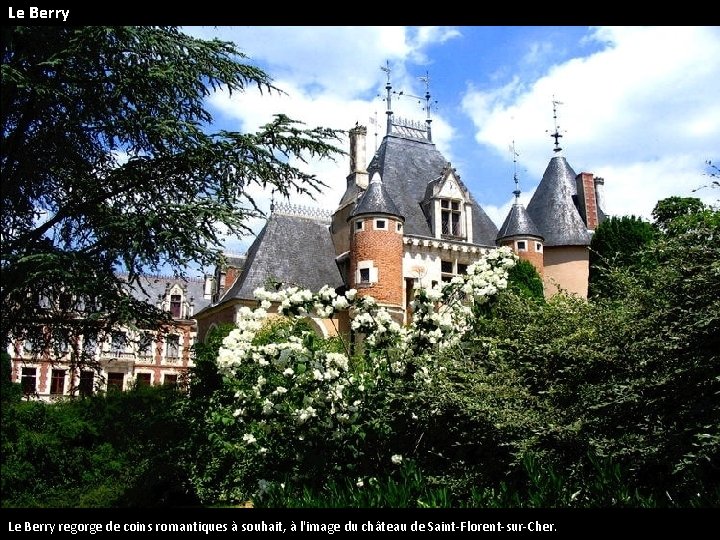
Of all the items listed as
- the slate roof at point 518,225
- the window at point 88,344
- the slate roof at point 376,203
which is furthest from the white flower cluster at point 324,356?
the slate roof at point 518,225

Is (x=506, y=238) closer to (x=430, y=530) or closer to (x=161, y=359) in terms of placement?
(x=430, y=530)

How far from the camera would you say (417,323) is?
6.84 m

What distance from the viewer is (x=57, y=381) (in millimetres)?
33719

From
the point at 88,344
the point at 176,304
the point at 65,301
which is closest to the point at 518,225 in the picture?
the point at 88,344

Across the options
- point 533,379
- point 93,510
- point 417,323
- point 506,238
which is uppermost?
point 506,238

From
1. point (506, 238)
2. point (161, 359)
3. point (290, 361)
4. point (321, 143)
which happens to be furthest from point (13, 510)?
point (161, 359)

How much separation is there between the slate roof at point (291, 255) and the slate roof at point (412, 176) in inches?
119

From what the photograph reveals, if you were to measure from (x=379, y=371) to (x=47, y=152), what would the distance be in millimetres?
4668

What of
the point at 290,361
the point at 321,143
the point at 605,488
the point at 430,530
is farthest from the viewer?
the point at 321,143

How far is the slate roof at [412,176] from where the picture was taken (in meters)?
21.5

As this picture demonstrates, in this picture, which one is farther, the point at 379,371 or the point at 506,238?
the point at 506,238

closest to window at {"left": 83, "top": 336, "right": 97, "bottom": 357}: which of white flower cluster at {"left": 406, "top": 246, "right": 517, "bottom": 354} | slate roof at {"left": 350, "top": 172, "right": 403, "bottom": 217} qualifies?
white flower cluster at {"left": 406, "top": 246, "right": 517, "bottom": 354}

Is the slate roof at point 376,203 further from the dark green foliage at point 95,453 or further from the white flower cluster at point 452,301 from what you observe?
the white flower cluster at point 452,301

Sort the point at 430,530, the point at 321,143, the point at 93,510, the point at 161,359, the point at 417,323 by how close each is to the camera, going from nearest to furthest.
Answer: the point at 430,530, the point at 93,510, the point at 417,323, the point at 321,143, the point at 161,359
